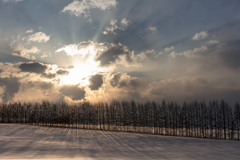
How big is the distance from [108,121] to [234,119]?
2613 inches

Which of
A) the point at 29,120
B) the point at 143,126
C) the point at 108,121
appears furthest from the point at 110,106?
the point at 29,120

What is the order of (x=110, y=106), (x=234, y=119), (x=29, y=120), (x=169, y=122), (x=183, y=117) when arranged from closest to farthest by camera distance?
1. (x=234, y=119)
2. (x=169, y=122)
3. (x=183, y=117)
4. (x=110, y=106)
5. (x=29, y=120)

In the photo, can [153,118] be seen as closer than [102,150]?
No

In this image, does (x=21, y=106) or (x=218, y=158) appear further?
(x=21, y=106)

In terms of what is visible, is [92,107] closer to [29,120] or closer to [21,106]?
[29,120]

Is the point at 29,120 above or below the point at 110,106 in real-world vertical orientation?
below

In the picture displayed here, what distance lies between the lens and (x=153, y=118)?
96.5 metres

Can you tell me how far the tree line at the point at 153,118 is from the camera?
3236 inches

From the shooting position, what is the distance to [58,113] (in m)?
119

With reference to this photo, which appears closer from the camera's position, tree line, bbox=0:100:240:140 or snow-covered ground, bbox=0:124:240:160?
snow-covered ground, bbox=0:124:240:160

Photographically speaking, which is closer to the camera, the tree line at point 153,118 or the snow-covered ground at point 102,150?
the snow-covered ground at point 102,150

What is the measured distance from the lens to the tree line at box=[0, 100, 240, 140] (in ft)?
270

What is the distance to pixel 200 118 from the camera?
91.4m

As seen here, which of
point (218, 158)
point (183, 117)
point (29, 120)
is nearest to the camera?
point (218, 158)
